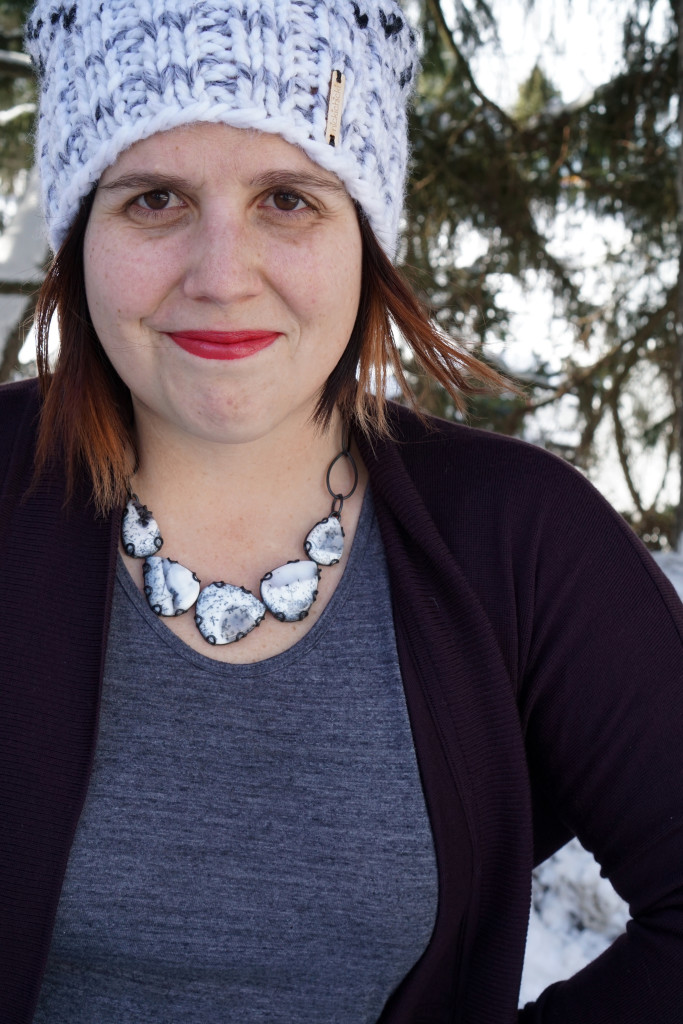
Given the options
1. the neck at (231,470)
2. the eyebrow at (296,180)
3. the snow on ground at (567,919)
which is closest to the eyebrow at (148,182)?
the eyebrow at (296,180)

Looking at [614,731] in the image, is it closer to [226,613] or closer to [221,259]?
[226,613]

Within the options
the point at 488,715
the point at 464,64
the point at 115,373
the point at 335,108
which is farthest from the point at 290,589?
the point at 464,64

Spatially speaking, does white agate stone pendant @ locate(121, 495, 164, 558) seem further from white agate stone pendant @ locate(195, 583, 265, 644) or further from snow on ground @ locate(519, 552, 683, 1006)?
snow on ground @ locate(519, 552, 683, 1006)

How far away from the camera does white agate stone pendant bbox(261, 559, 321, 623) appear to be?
62.7 inches

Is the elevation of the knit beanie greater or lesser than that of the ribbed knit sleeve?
greater

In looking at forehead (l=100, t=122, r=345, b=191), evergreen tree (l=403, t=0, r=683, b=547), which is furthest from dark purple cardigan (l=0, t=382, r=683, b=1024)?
evergreen tree (l=403, t=0, r=683, b=547)

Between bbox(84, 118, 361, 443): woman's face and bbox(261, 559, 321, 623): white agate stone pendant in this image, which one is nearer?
bbox(84, 118, 361, 443): woman's face

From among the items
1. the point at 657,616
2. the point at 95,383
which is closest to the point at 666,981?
the point at 657,616

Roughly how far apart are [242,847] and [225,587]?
1.31ft

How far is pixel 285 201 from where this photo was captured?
1428mm

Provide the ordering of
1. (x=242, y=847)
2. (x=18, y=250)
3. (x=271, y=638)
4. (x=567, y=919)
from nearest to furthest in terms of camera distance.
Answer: (x=242, y=847), (x=271, y=638), (x=567, y=919), (x=18, y=250)

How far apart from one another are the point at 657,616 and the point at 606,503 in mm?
215

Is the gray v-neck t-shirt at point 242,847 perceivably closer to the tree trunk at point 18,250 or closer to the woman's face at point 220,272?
the woman's face at point 220,272

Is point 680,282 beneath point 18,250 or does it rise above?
beneath
